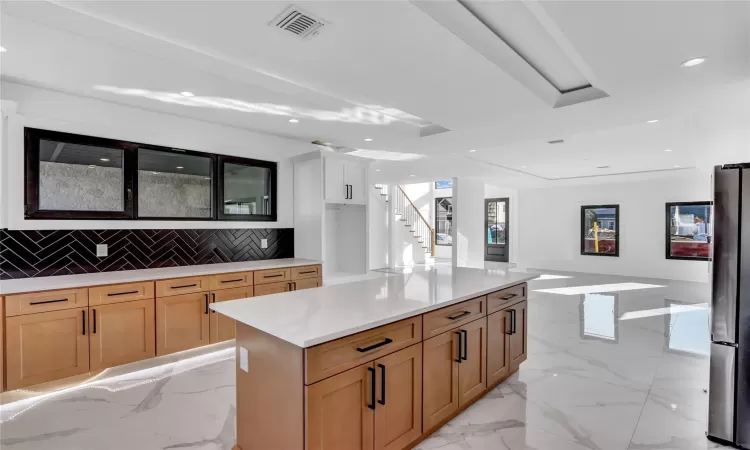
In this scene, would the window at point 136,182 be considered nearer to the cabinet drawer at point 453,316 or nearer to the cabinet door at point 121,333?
the cabinet door at point 121,333

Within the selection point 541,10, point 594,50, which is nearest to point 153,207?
point 541,10

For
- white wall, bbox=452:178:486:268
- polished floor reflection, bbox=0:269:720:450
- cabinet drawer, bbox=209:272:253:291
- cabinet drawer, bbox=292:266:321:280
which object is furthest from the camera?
white wall, bbox=452:178:486:268

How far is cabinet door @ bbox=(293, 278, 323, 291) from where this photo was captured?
434 centimetres

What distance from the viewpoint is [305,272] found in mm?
4410

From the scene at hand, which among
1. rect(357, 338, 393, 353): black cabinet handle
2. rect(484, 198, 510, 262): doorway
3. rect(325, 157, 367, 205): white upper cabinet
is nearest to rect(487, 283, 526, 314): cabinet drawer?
rect(357, 338, 393, 353): black cabinet handle

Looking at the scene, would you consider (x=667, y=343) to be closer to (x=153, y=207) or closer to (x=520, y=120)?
(x=520, y=120)

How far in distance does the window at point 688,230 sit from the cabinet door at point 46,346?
35.0 feet

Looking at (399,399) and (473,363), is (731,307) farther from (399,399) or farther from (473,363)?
(399,399)

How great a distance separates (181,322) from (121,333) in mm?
475

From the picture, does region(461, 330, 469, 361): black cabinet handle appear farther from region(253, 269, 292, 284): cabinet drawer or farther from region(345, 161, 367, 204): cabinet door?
region(345, 161, 367, 204): cabinet door

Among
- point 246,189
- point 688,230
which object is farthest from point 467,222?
point 246,189

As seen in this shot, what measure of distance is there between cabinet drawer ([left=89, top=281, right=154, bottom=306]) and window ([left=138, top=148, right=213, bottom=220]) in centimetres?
87

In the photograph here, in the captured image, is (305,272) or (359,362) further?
(305,272)

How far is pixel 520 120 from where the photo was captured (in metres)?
3.75
